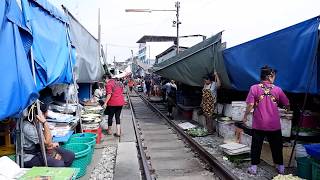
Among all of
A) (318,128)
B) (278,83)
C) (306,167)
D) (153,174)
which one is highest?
(278,83)

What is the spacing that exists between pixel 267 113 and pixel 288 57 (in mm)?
1259

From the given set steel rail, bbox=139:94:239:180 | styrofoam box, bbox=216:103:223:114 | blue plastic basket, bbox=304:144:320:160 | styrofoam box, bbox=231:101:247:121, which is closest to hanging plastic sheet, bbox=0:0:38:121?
steel rail, bbox=139:94:239:180

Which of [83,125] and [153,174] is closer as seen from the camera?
[153,174]

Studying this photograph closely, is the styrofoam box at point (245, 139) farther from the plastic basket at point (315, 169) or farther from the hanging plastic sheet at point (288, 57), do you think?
the plastic basket at point (315, 169)

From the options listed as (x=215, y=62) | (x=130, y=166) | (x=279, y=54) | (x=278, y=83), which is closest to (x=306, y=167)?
(x=278, y=83)

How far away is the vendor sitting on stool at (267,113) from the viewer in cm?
605

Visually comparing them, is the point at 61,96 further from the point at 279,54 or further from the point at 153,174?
the point at 279,54

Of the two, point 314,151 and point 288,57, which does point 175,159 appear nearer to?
point 288,57

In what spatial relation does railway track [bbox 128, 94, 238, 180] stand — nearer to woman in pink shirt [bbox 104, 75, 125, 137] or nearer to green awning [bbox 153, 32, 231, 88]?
woman in pink shirt [bbox 104, 75, 125, 137]

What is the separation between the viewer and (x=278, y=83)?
6.68 metres

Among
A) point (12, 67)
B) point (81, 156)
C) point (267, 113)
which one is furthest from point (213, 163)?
point (12, 67)

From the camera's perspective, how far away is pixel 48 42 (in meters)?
5.78

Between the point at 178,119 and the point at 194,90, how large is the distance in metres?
1.50

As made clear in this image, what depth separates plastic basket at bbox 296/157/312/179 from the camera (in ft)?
18.1
